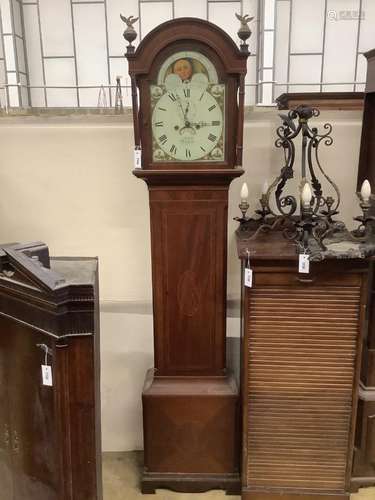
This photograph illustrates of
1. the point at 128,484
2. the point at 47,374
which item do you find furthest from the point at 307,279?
the point at 128,484

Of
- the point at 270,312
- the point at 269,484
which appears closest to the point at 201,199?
the point at 270,312

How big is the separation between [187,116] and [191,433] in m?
1.32

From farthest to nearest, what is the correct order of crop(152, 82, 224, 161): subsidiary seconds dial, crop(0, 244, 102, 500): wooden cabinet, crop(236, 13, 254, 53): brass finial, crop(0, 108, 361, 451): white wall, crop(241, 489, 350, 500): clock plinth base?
1. crop(0, 108, 361, 451): white wall
2. crop(241, 489, 350, 500): clock plinth base
3. crop(152, 82, 224, 161): subsidiary seconds dial
4. crop(236, 13, 254, 53): brass finial
5. crop(0, 244, 102, 500): wooden cabinet

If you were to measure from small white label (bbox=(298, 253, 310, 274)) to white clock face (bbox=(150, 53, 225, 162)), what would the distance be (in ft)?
1.61

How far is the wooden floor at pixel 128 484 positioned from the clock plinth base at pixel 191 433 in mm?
31

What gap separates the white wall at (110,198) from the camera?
209 cm

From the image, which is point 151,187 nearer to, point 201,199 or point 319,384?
point 201,199

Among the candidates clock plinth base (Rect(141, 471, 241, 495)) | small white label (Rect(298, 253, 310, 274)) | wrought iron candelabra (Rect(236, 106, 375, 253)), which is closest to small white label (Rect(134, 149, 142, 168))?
wrought iron candelabra (Rect(236, 106, 375, 253))

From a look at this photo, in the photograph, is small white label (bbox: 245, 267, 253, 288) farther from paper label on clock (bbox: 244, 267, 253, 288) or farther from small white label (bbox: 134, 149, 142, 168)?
small white label (bbox: 134, 149, 142, 168)

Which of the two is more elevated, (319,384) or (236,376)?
(319,384)

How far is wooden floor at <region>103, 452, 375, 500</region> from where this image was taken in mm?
1986

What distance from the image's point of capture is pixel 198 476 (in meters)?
2.00

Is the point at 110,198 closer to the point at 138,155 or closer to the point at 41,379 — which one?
the point at 138,155

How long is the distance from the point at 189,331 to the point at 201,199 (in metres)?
0.56
